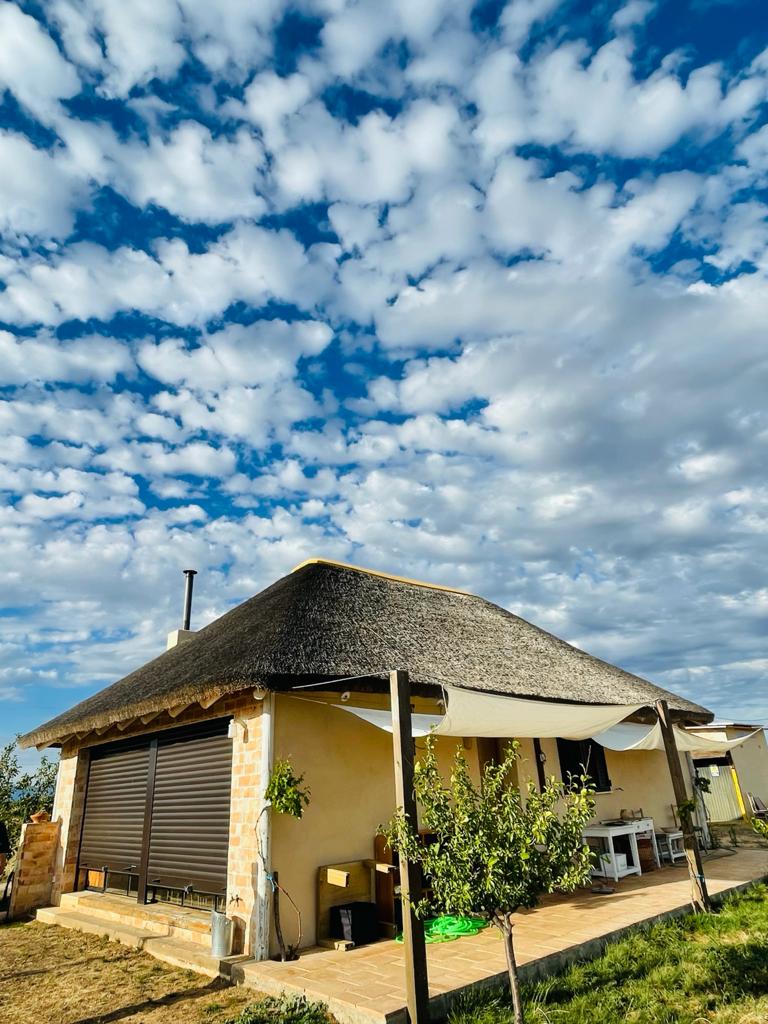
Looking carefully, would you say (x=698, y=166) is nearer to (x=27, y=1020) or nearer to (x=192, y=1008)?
(x=192, y=1008)

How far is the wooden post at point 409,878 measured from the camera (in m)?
4.19

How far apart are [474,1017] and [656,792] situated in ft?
28.1

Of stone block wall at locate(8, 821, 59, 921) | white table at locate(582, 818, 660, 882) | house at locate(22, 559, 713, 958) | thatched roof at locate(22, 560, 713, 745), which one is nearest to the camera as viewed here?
house at locate(22, 559, 713, 958)

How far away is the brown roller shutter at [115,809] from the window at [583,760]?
6.23 m

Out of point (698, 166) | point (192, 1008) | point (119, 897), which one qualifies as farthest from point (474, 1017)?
point (698, 166)

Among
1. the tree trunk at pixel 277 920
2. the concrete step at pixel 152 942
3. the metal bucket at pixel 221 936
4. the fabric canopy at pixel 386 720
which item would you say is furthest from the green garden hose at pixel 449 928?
the fabric canopy at pixel 386 720

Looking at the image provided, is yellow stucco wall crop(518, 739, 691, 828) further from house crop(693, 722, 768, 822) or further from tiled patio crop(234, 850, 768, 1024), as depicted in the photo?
house crop(693, 722, 768, 822)

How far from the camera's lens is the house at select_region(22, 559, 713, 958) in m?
6.39

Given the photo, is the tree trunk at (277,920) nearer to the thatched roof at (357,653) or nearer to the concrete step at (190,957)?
the concrete step at (190,957)

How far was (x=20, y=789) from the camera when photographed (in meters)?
15.0

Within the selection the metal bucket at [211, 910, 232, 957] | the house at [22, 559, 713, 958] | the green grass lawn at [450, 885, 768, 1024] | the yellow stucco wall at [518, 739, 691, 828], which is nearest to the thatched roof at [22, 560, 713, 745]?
the house at [22, 559, 713, 958]

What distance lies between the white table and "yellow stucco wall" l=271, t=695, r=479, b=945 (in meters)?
3.05

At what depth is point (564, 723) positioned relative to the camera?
6.96 metres

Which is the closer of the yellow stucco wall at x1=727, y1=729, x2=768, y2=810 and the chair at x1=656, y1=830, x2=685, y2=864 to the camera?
the chair at x1=656, y1=830, x2=685, y2=864
